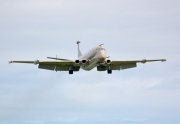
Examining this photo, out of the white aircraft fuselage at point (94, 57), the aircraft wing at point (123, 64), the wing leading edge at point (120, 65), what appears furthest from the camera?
the aircraft wing at point (123, 64)

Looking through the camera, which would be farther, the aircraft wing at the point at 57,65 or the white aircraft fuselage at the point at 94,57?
the aircraft wing at the point at 57,65

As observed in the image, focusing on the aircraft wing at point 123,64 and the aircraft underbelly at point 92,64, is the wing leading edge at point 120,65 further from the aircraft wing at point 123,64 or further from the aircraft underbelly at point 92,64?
the aircraft underbelly at point 92,64

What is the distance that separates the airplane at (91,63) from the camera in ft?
362

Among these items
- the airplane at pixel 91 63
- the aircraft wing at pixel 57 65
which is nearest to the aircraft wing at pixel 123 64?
the airplane at pixel 91 63

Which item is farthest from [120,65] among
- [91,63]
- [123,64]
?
[91,63]

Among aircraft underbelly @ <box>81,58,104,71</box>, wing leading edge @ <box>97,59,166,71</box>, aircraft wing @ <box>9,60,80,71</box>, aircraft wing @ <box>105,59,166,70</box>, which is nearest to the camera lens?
aircraft underbelly @ <box>81,58,104,71</box>

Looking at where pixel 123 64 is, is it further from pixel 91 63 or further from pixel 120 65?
pixel 91 63

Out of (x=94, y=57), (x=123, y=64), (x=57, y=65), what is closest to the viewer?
(x=94, y=57)

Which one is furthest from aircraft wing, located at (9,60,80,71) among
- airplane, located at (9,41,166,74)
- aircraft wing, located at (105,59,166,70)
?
aircraft wing, located at (105,59,166,70)

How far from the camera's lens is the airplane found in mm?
110250

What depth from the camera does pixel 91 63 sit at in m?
111

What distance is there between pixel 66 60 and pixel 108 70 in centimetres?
702

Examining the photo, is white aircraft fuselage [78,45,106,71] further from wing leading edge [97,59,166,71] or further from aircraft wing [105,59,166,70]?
aircraft wing [105,59,166,70]

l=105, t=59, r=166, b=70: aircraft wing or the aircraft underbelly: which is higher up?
l=105, t=59, r=166, b=70: aircraft wing
